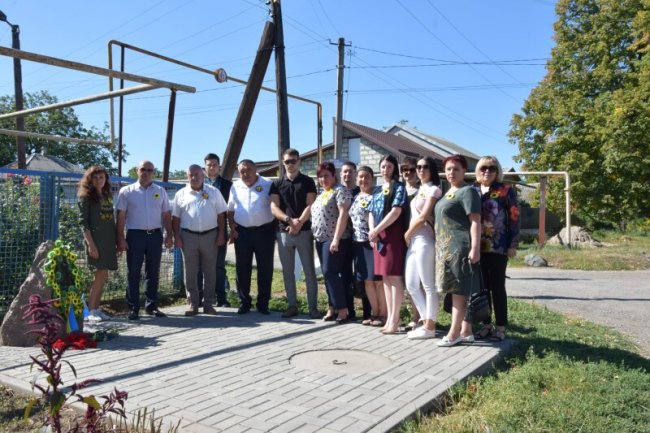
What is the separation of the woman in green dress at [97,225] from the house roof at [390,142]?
80.4 feet

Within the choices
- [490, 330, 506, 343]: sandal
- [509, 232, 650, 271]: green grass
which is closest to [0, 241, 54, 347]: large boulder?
[490, 330, 506, 343]: sandal

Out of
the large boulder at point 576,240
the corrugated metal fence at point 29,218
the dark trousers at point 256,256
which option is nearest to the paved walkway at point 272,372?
the dark trousers at point 256,256

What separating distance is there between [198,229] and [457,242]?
312 centimetres

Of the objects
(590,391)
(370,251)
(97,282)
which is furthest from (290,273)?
(590,391)

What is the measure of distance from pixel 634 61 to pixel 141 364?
2307 centimetres

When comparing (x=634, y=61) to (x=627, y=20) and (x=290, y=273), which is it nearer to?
(x=627, y=20)

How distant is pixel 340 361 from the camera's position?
4750mm

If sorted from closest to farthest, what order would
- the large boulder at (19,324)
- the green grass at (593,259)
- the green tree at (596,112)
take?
the large boulder at (19,324) < the green grass at (593,259) < the green tree at (596,112)

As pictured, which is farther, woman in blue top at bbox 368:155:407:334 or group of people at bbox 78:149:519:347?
woman in blue top at bbox 368:155:407:334

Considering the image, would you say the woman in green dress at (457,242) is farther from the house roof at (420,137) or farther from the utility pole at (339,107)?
the house roof at (420,137)

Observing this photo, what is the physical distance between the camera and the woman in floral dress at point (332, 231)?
6.14 meters

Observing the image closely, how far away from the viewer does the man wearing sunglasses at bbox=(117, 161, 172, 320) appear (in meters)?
6.41

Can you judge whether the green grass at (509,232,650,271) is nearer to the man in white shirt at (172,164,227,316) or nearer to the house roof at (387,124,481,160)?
the man in white shirt at (172,164,227,316)

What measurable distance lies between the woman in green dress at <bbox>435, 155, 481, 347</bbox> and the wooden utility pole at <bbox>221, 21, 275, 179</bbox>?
4.50m
